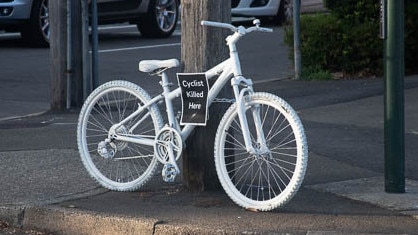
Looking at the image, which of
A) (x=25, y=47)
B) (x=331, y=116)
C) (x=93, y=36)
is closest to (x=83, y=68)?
(x=93, y=36)

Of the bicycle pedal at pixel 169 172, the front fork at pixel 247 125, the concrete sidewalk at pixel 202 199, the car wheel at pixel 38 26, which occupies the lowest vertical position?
the concrete sidewalk at pixel 202 199

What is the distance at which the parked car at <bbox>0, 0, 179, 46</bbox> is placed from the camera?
16.4 meters

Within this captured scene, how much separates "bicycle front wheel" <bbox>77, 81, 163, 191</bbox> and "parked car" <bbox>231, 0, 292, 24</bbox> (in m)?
12.2

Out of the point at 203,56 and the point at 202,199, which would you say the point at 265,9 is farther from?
the point at 202,199

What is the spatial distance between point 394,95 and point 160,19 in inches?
489

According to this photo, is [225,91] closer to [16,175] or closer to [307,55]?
[16,175]

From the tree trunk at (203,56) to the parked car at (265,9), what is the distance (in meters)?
12.6

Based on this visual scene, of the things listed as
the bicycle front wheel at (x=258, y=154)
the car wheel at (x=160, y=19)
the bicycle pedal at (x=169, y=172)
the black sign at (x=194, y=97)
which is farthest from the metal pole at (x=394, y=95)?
the car wheel at (x=160, y=19)

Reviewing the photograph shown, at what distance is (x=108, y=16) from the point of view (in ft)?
57.9

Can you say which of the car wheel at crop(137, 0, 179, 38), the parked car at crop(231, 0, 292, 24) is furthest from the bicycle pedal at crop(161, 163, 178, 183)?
the parked car at crop(231, 0, 292, 24)

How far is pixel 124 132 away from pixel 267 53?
374 inches

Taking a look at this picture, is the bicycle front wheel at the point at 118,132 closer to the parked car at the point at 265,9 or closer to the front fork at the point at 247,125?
the front fork at the point at 247,125

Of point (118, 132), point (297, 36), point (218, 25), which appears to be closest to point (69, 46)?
point (297, 36)

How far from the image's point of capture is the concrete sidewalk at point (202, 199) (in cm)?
618
